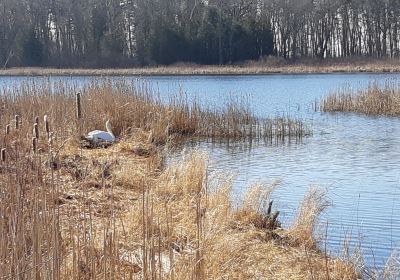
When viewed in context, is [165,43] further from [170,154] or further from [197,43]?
[170,154]

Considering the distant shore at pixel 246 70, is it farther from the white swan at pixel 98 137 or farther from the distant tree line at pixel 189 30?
the white swan at pixel 98 137

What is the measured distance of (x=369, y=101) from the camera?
54.8 feet

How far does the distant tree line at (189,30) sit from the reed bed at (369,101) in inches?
Answer: 989

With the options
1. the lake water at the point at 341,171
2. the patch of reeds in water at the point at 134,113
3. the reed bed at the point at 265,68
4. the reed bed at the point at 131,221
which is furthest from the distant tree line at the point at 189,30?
the reed bed at the point at 131,221

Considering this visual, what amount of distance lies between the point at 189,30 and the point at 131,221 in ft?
127

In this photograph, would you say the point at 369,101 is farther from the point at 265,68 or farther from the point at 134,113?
the point at 265,68

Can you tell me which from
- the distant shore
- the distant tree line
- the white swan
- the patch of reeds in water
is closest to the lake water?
the patch of reeds in water

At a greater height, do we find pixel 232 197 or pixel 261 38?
pixel 261 38

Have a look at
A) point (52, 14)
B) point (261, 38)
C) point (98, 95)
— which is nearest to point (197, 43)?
point (261, 38)

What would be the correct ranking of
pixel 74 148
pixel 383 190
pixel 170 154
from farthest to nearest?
pixel 170 154 → pixel 74 148 → pixel 383 190

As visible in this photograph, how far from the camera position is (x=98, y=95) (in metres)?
12.2

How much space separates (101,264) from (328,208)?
398 cm

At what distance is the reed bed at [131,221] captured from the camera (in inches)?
128

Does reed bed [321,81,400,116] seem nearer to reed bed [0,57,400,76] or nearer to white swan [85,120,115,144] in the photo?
white swan [85,120,115,144]
